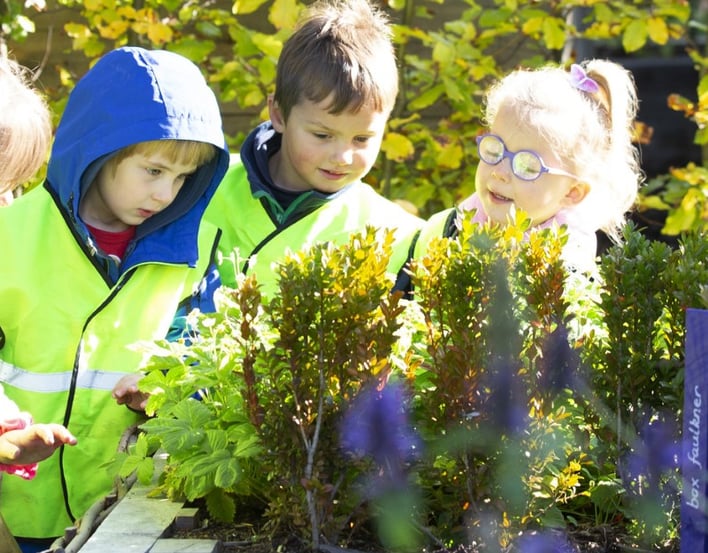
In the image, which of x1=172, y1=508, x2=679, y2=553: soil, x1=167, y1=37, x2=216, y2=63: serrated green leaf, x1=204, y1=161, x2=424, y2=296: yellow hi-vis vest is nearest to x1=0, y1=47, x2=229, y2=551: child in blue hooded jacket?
x1=204, y1=161, x2=424, y2=296: yellow hi-vis vest

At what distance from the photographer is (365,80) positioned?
337 cm

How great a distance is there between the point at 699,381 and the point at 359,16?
2.34 metres

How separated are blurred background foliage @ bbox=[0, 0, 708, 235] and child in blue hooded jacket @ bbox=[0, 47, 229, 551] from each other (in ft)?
4.64

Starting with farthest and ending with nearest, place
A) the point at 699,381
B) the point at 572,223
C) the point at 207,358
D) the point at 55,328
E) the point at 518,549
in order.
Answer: the point at 572,223 → the point at 55,328 → the point at 207,358 → the point at 518,549 → the point at 699,381

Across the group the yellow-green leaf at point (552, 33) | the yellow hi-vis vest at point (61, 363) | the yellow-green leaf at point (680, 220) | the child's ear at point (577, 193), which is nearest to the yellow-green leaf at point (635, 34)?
the yellow-green leaf at point (552, 33)

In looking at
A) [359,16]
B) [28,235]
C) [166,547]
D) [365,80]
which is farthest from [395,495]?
[359,16]

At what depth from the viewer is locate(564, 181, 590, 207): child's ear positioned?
10.9 ft

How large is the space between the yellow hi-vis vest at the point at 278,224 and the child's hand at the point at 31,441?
1099 mm

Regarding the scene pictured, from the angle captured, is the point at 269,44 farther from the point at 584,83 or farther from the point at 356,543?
the point at 356,543

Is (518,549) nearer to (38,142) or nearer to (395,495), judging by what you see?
(395,495)

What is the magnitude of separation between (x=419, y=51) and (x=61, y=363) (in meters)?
3.48

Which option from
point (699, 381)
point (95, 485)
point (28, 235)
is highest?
point (699, 381)

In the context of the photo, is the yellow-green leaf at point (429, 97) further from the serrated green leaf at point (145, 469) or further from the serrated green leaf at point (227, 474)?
the serrated green leaf at point (227, 474)

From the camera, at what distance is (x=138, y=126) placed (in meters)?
2.95
